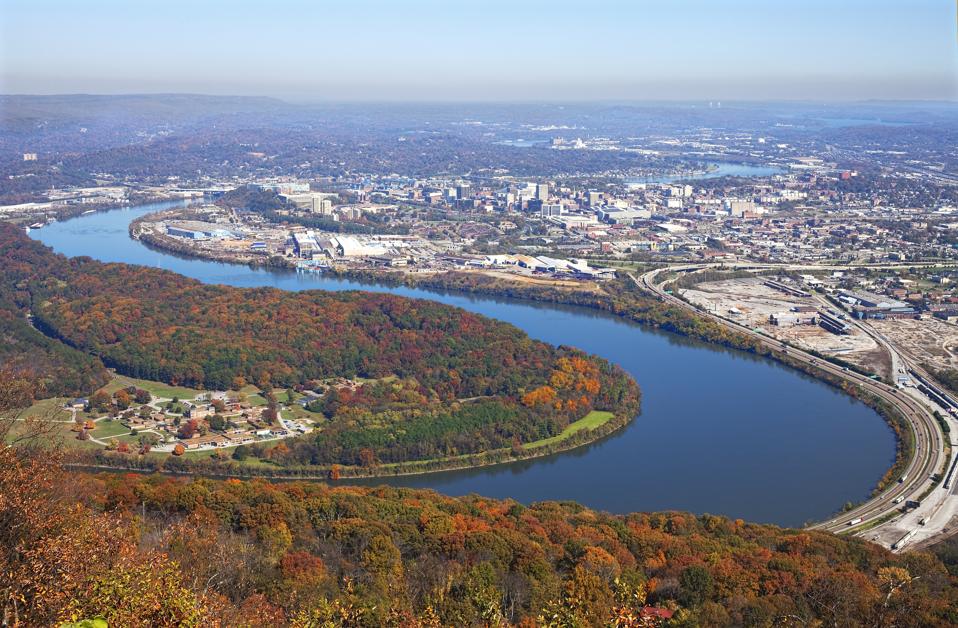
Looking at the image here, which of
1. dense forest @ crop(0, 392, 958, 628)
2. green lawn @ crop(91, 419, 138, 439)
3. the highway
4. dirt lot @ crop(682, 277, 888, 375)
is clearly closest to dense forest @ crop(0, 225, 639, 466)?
green lawn @ crop(91, 419, 138, 439)

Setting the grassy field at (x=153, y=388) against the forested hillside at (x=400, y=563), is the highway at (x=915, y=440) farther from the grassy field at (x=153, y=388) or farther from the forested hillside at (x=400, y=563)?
the grassy field at (x=153, y=388)

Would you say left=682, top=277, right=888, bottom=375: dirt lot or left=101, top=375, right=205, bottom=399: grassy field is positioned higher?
left=101, top=375, right=205, bottom=399: grassy field

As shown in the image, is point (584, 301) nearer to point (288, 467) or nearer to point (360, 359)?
point (360, 359)

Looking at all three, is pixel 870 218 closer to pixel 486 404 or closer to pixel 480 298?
pixel 480 298

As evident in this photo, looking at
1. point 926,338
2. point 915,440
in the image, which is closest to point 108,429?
point 915,440

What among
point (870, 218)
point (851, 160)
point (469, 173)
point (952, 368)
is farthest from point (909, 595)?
point (851, 160)

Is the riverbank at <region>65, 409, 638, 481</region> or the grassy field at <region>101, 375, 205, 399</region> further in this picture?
the grassy field at <region>101, 375, 205, 399</region>

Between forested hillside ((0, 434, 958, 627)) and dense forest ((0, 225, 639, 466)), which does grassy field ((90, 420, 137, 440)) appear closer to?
dense forest ((0, 225, 639, 466))
